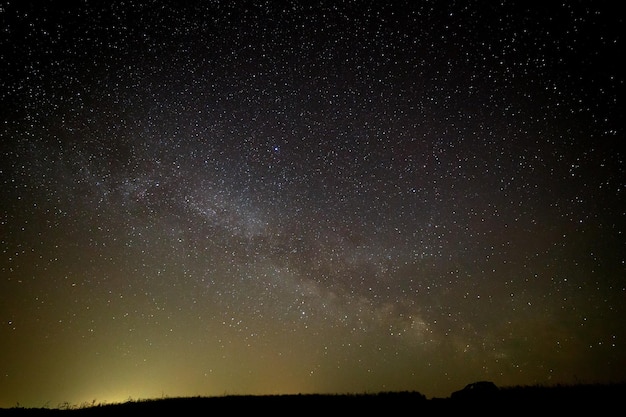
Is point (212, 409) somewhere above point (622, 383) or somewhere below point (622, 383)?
below

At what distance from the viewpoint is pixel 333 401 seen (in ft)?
28.2

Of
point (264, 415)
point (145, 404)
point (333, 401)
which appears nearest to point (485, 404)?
point (333, 401)

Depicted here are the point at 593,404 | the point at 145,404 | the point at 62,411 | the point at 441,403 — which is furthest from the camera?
the point at 145,404

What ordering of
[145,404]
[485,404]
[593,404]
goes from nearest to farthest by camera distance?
[593,404] < [485,404] < [145,404]

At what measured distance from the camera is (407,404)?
294 inches

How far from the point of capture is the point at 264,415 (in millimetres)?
7293

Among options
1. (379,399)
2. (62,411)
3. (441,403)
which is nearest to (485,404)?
(441,403)

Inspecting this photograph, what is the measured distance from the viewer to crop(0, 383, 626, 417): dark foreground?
6.28 meters

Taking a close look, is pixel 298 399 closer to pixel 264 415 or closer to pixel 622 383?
pixel 264 415

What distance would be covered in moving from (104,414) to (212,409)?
2.89m

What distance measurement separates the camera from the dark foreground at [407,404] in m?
6.28

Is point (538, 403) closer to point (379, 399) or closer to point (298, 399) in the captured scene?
point (379, 399)

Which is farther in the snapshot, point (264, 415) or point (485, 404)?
point (264, 415)

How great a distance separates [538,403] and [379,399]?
3483mm
